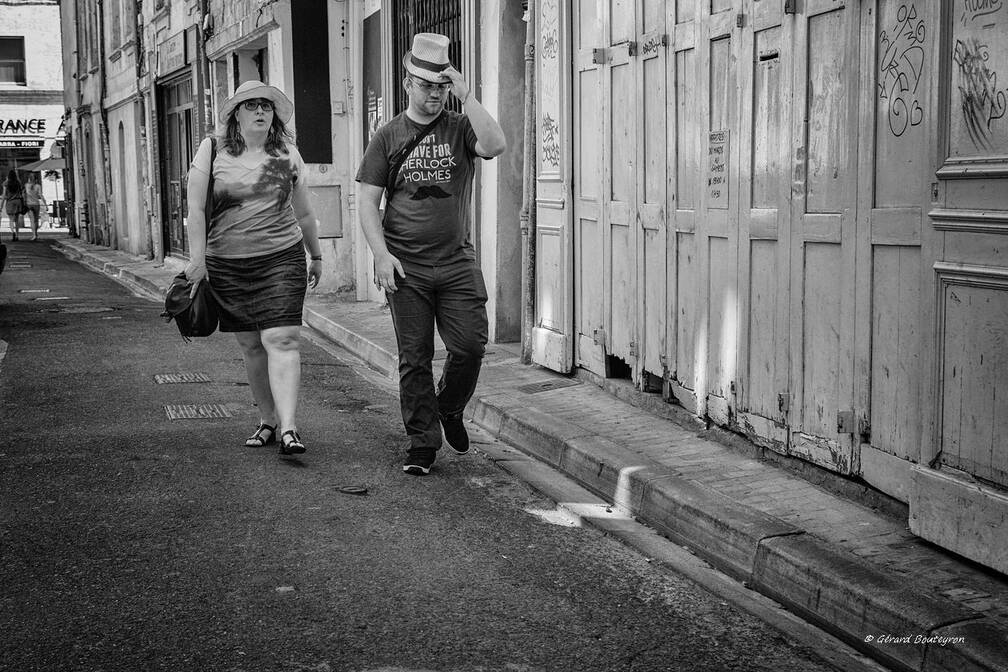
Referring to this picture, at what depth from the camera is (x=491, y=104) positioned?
33.6 feet

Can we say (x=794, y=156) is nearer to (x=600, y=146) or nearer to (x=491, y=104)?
(x=600, y=146)

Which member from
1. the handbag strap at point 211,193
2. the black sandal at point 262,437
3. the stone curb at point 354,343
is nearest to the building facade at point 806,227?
the stone curb at point 354,343

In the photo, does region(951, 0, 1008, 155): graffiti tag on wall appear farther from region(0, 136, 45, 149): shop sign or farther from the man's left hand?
region(0, 136, 45, 149): shop sign

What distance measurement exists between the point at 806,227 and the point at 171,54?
1877cm

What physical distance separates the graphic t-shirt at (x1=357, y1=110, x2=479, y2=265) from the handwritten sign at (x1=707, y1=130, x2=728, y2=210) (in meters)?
1.29

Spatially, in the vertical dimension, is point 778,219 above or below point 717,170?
below

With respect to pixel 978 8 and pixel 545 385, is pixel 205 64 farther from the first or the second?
pixel 978 8

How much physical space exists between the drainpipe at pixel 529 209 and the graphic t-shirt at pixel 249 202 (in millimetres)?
Result: 2787

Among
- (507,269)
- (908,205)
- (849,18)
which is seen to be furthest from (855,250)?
(507,269)

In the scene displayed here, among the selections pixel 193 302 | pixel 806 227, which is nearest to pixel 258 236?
pixel 193 302

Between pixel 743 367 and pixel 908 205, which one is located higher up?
pixel 908 205

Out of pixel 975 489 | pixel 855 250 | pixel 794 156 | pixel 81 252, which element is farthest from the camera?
pixel 81 252

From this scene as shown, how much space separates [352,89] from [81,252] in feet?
47.9

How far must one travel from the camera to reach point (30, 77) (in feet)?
140
